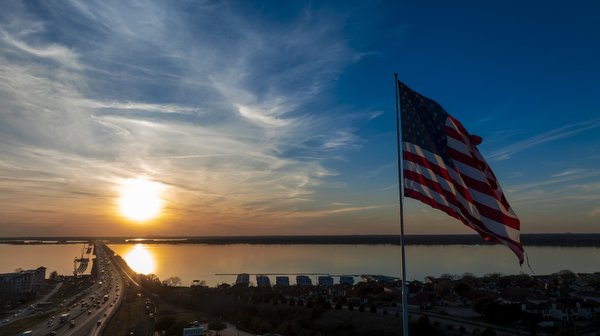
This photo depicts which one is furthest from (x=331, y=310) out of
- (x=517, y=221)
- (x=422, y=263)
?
(x=422, y=263)

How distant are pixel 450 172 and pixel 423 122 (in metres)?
1.35

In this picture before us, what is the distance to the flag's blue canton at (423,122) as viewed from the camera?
33.4ft

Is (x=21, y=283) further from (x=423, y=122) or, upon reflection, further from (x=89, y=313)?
(x=423, y=122)

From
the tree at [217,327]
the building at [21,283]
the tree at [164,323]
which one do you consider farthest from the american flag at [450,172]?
the building at [21,283]

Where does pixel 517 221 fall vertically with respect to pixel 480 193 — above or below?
below

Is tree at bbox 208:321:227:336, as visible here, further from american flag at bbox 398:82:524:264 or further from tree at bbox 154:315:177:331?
american flag at bbox 398:82:524:264

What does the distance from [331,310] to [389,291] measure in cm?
1901

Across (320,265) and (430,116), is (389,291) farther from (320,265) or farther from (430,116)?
(320,265)

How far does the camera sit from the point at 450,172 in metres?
10.0

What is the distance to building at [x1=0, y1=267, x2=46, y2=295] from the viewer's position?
89.3 metres

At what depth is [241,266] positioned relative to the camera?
445 ft

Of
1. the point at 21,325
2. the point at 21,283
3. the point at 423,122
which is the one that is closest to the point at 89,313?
the point at 21,325

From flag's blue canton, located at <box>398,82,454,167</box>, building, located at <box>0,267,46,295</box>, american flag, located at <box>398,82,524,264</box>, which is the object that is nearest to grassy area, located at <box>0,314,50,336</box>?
building, located at <box>0,267,46,295</box>

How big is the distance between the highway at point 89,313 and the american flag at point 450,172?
138 ft
